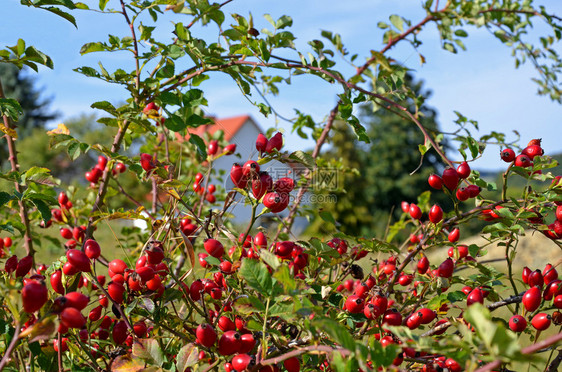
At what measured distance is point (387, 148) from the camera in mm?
22688

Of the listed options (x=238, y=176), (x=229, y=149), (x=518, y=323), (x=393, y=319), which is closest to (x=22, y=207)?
(x=238, y=176)

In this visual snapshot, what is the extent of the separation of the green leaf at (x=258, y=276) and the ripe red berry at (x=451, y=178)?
20.3 inches

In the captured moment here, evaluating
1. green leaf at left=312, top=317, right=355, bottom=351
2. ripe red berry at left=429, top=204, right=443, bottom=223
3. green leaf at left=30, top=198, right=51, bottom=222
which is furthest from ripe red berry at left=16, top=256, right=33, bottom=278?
ripe red berry at left=429, top=204, right=443, bottom=223

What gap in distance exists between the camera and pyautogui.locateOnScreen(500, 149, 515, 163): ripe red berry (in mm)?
1124

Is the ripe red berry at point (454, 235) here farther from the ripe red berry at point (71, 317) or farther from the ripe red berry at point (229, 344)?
the ripe red berry at point (71, 317)

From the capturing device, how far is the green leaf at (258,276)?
74cm

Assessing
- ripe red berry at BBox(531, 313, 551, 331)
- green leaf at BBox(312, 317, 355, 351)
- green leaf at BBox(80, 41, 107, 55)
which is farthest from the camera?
green leaf at BBox(80, 41, 107, 55)

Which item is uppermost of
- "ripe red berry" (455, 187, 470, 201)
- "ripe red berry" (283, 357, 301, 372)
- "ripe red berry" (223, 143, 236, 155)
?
"ripe red berry" (223, 143, 236, 155)

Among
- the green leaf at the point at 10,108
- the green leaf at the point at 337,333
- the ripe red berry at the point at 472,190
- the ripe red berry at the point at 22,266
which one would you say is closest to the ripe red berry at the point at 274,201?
the green leaf at the point at 337,333

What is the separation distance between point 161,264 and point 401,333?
1.91 feet

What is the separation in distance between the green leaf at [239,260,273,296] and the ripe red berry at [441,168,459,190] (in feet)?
1.69

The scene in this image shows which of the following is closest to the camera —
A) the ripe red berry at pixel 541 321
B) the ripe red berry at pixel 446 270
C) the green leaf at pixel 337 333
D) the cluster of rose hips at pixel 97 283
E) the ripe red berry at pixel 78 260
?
the green leaf at pixel 337 333

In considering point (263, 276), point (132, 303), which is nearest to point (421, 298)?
point (263, 276)

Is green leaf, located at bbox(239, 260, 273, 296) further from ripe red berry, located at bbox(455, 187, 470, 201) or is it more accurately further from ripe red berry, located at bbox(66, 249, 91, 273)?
ripe red berry, located at bbox(455, 187, 470, 201)
